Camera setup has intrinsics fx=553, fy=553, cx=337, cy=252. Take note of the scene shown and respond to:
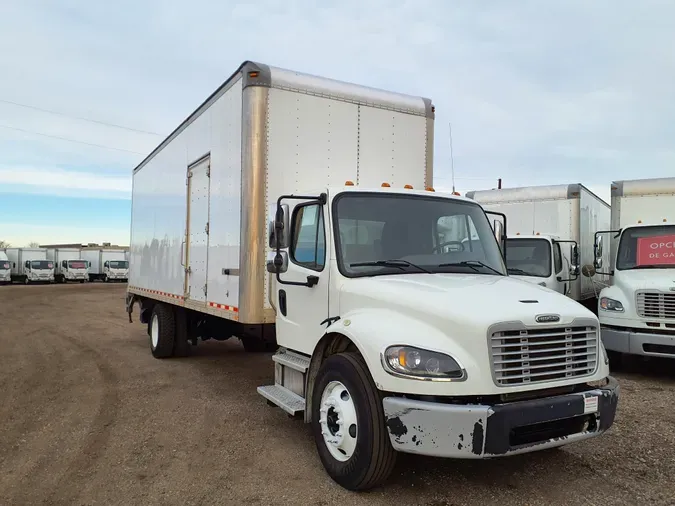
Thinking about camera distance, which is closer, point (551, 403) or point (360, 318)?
point (551, 403)

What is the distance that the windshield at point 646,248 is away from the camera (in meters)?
8.91

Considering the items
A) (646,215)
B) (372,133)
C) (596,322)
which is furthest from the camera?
(646,215)

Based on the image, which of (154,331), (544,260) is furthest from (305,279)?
(544,260)

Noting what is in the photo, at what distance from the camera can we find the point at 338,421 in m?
4.15

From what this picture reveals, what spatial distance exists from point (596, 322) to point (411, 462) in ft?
6.18

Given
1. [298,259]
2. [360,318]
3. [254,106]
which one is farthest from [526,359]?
[254,106]

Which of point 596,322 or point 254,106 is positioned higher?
point 254,106

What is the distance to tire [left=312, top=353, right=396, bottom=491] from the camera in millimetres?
3764

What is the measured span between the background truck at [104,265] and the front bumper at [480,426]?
49558 mm

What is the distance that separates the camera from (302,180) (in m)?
6.12

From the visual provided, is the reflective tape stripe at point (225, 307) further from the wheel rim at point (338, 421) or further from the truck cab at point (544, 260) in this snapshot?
the truck cab at point (544, 260)

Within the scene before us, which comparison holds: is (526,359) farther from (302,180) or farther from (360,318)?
(302,180)

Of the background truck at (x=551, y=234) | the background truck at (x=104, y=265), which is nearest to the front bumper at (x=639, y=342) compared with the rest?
the background truck at (x=551, y=234)

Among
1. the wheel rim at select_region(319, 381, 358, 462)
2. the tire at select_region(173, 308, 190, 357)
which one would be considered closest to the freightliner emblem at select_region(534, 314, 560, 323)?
the wheel rim at select_region(319, 381, 358, 462)
